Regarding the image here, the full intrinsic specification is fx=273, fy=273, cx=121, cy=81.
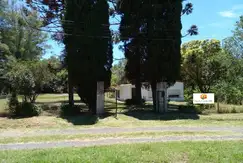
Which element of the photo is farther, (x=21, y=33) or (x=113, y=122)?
(x=21, y=33)

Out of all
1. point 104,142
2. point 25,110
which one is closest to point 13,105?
point 25,110

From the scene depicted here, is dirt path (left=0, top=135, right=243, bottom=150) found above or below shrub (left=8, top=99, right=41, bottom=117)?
below

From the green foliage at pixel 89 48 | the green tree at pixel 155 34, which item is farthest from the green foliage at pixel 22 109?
the green tree at pixel 155 34

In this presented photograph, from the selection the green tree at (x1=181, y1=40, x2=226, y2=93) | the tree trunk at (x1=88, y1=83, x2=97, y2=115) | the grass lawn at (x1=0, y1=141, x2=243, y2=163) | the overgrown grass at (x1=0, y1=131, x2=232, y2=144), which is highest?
the green tree at (x1=181, y1=40, x2=226, y2=93)

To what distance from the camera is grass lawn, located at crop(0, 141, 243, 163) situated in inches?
250

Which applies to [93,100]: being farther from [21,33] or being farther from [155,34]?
[21,33]

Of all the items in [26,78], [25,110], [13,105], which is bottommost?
[25,110]

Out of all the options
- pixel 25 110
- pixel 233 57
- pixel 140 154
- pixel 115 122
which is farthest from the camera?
pixel 233 57

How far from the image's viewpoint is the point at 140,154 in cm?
680

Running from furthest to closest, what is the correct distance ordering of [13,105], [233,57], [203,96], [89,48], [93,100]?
[233,57] < [203,96] < [93,100] < [89,48] < [13,105]

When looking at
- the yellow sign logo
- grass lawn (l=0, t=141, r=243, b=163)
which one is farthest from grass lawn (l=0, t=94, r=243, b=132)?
grass lawn (l=0, t=141, r=243, b=163)

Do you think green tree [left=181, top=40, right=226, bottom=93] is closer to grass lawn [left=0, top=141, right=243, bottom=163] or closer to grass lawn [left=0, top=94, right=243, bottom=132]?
grass lawn [left=0, top=94, right=243, bottom=132]

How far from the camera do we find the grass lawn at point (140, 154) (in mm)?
6355

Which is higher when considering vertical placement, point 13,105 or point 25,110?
point 13,105
